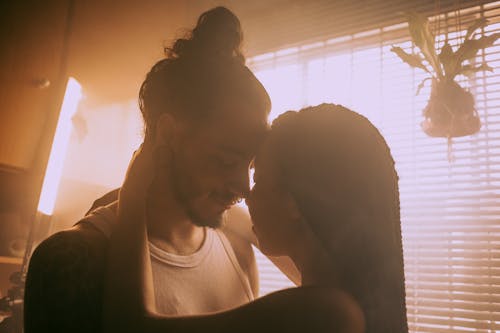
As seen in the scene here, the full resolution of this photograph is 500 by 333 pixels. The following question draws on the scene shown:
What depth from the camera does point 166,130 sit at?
126cm

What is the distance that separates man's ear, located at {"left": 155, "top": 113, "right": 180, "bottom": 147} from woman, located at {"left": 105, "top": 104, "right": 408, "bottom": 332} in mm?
451

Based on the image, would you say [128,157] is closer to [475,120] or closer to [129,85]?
[129,85]

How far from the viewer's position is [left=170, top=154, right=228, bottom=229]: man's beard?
1.26 m

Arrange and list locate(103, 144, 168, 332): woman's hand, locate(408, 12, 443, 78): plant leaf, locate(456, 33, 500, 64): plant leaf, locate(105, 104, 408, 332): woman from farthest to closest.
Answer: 1. locate(408, 12, 443, 78): plant leaf
2. locate(456, 33, 500, 64): plant leaf
3. locate(103, 144, 168, 332): woman's hand
4. locate(105, 104, 408, 332): woman

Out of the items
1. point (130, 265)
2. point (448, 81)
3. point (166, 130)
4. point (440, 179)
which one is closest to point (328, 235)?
point (130, 265)

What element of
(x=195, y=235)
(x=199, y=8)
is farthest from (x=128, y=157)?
(x=195, y=235)

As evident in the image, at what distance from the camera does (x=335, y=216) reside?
80 cm

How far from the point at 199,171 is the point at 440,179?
1.49 metres

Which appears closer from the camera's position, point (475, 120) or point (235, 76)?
point (235, 76)

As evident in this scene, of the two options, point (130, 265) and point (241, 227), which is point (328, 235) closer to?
point (130, 265)

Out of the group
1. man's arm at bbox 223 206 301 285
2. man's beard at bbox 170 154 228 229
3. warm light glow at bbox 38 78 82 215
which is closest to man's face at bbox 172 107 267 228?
man's beard at bbox 170 154 228 229

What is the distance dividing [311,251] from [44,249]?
0.59 metres

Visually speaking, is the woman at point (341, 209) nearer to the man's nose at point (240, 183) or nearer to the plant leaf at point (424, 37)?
the man's nose at point (240, 183)

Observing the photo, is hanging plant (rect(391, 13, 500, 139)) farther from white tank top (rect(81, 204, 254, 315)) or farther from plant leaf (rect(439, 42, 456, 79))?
white tank top (rect(81, 204, 254, 315))
